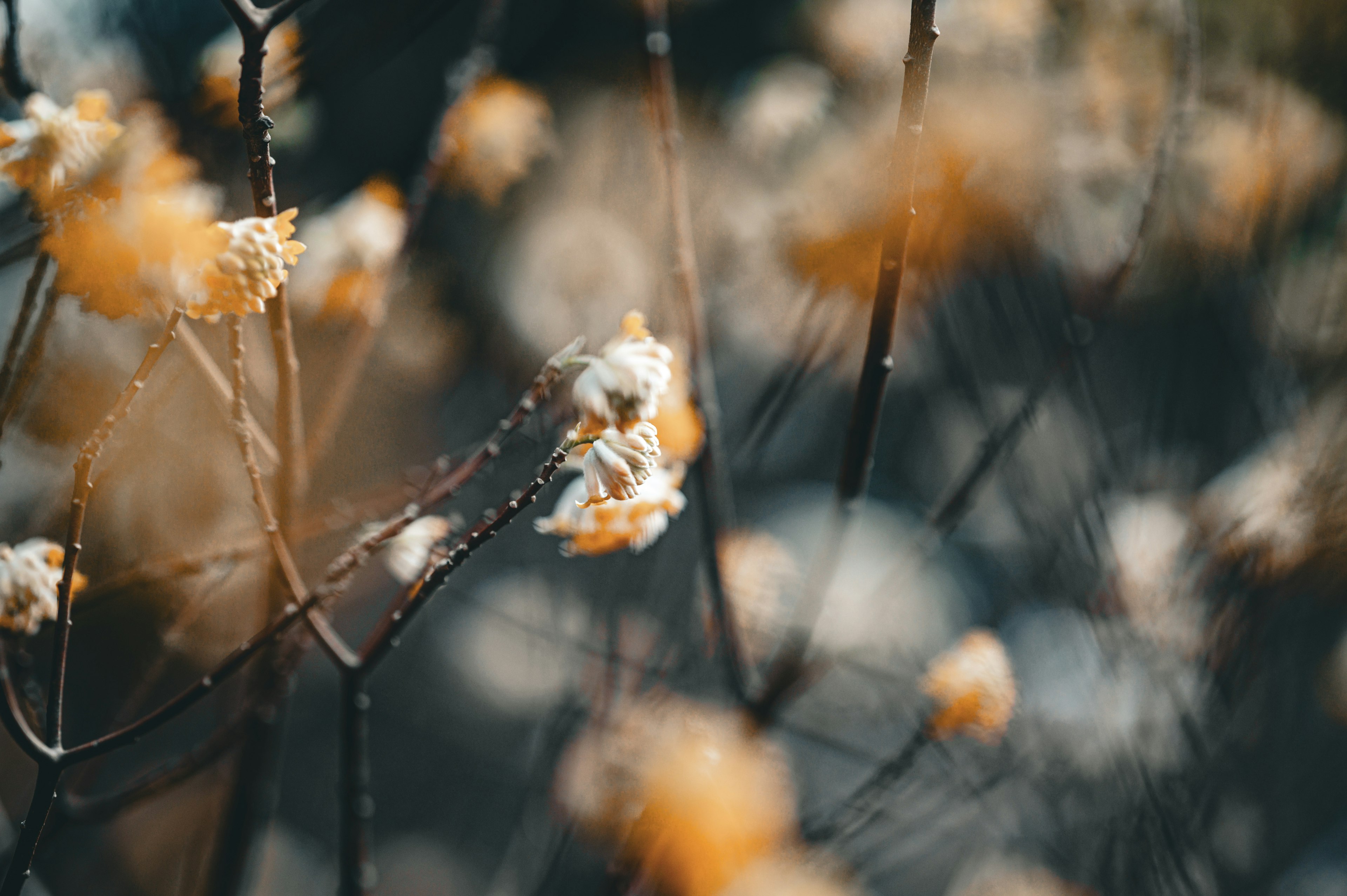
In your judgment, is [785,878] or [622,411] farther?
[785,878]

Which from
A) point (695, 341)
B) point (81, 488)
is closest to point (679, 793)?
point (695, 341)

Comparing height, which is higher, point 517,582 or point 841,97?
point 841,97

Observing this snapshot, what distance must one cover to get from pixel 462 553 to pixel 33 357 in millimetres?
237

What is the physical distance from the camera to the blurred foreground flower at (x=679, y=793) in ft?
1.93

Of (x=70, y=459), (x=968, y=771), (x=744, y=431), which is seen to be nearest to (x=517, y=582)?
(x=744, y=431)

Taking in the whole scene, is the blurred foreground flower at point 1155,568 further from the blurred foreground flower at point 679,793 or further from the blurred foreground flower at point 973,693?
the blurred foreground flower at point 679,793

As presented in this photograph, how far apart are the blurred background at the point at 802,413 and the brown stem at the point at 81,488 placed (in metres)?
0.19

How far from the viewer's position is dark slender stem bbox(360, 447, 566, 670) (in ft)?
0.98

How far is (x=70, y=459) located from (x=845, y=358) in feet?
2.91

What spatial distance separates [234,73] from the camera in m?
0.74

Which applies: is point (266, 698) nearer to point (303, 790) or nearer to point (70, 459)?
point (70, 459)

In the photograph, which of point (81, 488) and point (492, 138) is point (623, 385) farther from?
point (492, 138)

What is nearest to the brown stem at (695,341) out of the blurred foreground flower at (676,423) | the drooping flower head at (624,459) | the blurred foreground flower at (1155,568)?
the blurred foreground flower at (676,423)

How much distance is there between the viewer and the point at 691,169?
3.84 ft
